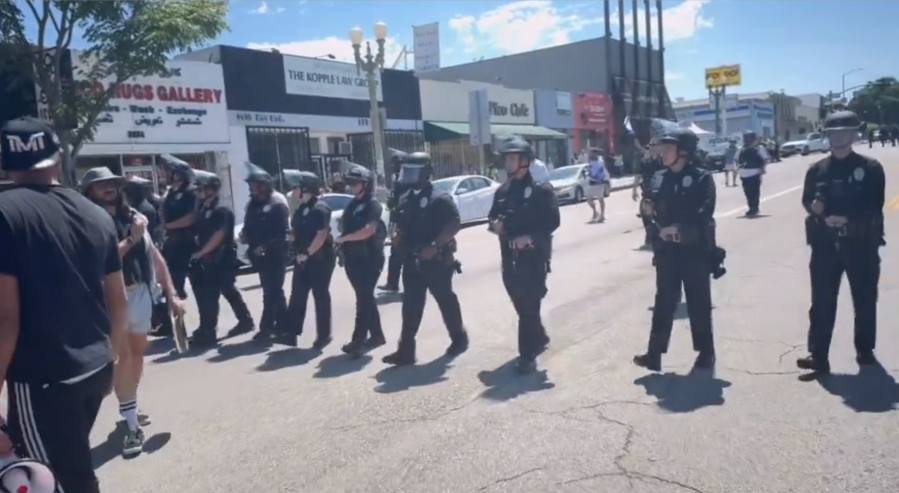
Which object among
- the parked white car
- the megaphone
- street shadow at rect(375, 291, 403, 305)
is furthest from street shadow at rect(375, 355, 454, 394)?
the parked white car

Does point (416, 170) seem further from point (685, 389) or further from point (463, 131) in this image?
point (463, 131)

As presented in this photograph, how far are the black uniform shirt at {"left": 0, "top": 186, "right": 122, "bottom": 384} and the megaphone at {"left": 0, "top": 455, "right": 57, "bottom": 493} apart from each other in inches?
11.6

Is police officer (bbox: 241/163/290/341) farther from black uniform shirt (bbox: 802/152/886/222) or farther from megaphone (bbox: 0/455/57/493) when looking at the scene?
megaphone (bbox: 0/455/57/493)

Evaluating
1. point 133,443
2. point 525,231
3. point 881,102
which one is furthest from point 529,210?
point 881,102

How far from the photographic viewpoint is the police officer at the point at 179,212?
27.8 ft

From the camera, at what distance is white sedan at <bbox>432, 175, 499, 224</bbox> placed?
20938 mm

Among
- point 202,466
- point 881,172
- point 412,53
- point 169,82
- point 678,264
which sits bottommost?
point 202,466

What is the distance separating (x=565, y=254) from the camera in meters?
13.9

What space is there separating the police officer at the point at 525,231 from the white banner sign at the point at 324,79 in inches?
770

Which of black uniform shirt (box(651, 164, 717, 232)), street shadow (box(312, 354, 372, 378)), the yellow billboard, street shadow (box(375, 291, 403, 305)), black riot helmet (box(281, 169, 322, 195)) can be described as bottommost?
street shadow (box(312, 354, 372, 378))

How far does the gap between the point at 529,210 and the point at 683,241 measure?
1206 mm

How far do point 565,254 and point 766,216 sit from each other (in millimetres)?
6267

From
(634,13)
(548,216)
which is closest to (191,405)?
(548,216)

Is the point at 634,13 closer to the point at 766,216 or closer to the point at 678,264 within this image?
the point at 766,216
